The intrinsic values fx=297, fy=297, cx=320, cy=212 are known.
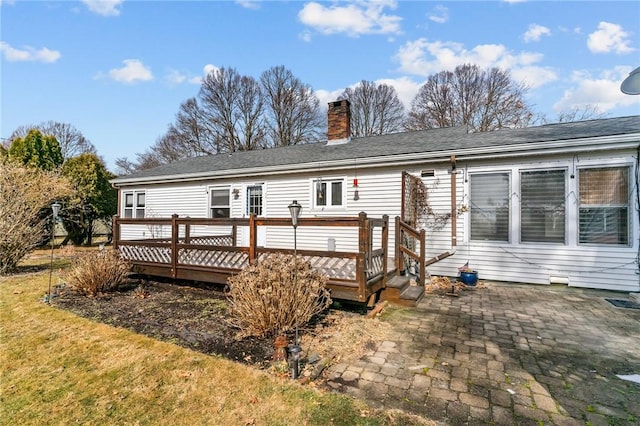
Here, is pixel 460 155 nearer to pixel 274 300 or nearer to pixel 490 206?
pixel 490 206

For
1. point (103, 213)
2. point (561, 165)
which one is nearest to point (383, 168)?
point (561, 165)

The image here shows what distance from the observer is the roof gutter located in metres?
5.74

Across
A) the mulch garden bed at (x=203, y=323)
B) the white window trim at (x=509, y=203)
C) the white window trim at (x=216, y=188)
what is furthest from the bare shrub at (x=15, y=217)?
the white window trim at (x=509, y=203)

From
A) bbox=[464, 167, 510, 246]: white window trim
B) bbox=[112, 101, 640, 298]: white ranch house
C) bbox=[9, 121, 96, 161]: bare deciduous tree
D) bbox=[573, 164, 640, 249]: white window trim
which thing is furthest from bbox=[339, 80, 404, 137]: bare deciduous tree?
bbox=[9, 121, 96, 161]: bare deciduous tree

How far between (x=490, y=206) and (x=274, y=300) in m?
5.73

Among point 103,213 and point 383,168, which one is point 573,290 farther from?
point 103,213

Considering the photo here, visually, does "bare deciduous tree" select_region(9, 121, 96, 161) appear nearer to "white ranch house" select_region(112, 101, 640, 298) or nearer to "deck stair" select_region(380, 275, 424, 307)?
"white ranch house" select_region(112, 101, 640, 298)

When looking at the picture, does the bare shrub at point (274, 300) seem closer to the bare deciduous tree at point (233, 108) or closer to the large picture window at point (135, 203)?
the large picture window at point (135, 203)

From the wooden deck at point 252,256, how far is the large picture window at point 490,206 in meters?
2.42

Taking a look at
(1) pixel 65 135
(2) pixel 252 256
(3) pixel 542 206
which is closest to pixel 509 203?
(3) pixel 542 206

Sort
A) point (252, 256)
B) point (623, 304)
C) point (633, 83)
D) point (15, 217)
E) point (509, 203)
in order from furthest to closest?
1. point (15, 217)
2. point (509, 203)
3. point (252, 256)
4. point (623, 304)
5. point (633, 83)

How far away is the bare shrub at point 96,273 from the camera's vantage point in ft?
19.1

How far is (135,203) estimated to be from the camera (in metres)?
12.7

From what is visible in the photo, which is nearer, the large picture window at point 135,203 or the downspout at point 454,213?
the downspout at point 454,213
